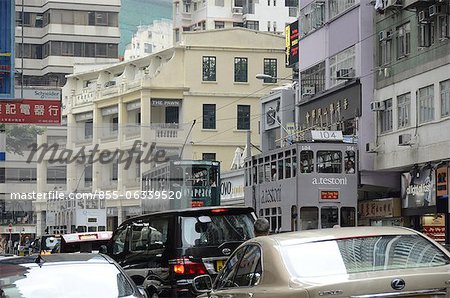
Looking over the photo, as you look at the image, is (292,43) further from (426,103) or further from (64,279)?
(64,279)

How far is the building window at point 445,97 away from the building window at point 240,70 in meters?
38.6

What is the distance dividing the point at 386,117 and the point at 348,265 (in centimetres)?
2736

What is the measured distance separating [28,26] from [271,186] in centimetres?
5397

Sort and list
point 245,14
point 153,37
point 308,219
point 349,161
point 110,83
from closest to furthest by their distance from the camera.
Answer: point 308,219 → point 349,161 → point 110,83 → point 245,14 → point 153,37

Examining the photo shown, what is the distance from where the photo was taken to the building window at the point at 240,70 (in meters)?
69.4

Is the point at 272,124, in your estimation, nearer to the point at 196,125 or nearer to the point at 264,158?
the point at 196,125

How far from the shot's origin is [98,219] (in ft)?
160

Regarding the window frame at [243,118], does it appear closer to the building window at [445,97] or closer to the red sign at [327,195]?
the red sign at [327,195]

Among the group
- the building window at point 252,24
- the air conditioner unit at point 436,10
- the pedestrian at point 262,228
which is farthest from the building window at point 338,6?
the building window at point 252,24

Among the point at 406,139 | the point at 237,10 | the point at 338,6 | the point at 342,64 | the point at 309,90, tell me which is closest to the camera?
the point at 406,139

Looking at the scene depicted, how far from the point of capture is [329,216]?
3372 centimetres

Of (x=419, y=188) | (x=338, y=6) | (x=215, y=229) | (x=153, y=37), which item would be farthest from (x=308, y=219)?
(x=153, y=37)

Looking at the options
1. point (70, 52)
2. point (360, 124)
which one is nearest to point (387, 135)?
point (360, 124)

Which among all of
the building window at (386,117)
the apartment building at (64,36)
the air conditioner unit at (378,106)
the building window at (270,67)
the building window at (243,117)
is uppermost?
the apartment building at (64,36)
